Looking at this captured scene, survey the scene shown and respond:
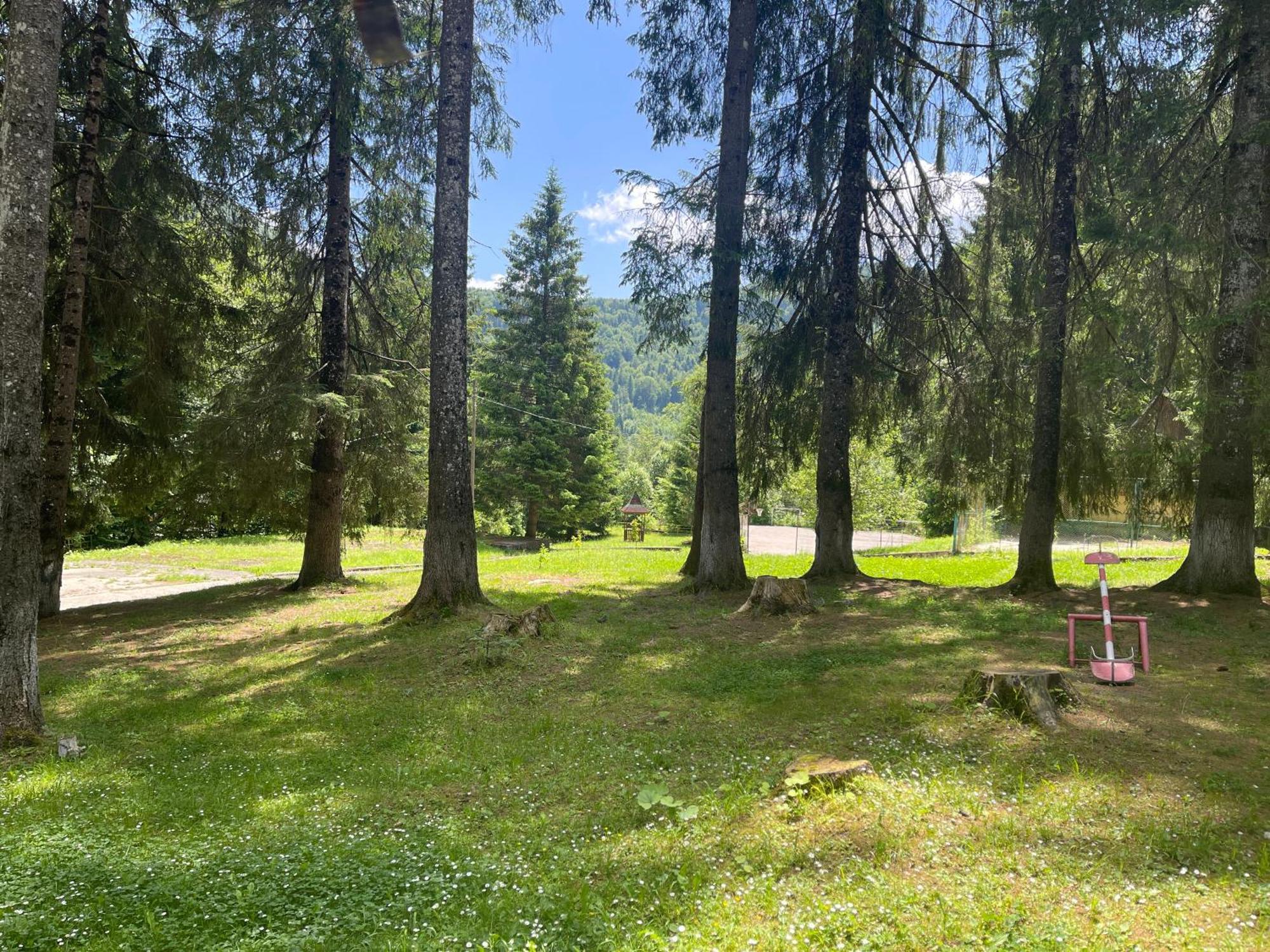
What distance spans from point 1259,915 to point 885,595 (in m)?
7.79

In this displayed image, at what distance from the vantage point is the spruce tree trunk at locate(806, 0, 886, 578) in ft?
38.0

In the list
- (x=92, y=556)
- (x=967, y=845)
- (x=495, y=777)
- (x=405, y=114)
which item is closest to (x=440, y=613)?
(x=495, y=777)

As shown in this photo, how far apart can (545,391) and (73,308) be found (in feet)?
83.5

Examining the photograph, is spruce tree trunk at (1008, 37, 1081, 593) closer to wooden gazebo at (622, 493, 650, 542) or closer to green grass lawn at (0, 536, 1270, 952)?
green grass lawn at (0, 536, 1270, 952)

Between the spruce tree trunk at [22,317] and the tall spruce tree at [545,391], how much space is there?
90.1 ft

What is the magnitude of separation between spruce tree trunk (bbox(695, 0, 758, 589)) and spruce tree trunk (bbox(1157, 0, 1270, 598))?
18.9 feet

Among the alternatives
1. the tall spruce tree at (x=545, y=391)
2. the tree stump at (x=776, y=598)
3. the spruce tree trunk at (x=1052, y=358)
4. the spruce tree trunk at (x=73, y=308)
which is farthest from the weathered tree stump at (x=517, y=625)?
the tall spruce tree at (x=545, y=391)

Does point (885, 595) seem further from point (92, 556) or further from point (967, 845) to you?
point (92, 556)

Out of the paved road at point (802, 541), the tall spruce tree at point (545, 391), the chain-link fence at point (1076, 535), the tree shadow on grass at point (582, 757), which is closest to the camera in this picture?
the tree shadow on grass at point (582, 757)

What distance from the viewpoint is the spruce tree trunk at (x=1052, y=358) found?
385 inches

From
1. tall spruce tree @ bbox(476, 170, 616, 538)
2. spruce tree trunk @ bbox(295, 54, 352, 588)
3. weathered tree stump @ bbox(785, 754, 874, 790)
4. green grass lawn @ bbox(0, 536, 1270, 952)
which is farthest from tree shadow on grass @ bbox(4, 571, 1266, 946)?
tall spruce tree @ bbox(476, 170, 616, 538)

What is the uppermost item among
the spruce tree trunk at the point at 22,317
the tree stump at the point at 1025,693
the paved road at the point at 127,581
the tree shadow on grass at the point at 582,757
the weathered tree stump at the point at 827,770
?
the spruce tree trunk at the point at 22,317

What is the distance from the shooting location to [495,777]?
4539 mm

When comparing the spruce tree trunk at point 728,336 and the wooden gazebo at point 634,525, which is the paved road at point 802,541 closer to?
the wooden gazebo at point 634,525
